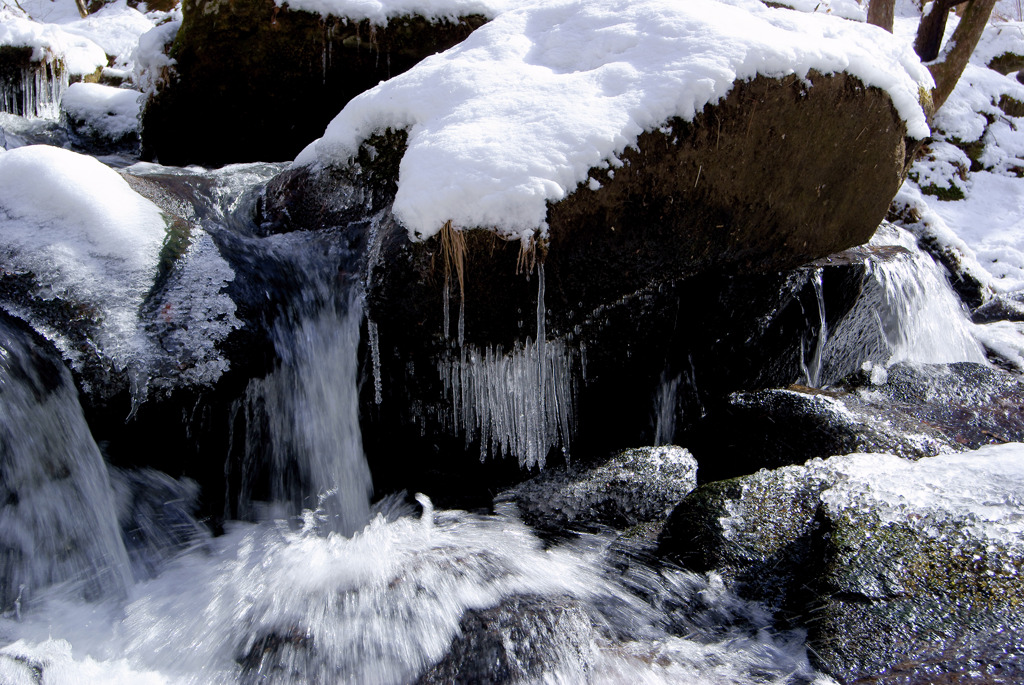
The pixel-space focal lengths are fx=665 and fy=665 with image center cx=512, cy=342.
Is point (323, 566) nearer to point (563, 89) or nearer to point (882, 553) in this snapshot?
point (882, 553)

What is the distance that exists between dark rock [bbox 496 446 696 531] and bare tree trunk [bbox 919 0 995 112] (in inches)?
250

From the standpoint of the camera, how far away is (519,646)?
83.4 inches

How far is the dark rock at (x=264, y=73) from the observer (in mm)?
4961

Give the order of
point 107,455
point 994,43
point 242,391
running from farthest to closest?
point 994,43 < point 242,391 < point 107,455

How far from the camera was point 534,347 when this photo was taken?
309 centimetres

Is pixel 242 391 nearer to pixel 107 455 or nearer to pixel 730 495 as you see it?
pixel 107 455

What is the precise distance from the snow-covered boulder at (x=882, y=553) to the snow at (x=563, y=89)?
1.41 meters

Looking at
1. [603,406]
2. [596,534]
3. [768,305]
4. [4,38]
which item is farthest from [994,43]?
[4,38]

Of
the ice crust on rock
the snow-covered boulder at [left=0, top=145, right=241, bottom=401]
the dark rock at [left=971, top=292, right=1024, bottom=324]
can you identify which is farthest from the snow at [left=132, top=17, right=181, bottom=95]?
the dark rock at [left=971, top=292, right=1024, bottom=324]

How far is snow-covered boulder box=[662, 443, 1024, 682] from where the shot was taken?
1873 millimetres

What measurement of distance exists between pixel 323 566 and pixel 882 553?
209 cm

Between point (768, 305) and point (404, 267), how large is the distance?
2.21 meters

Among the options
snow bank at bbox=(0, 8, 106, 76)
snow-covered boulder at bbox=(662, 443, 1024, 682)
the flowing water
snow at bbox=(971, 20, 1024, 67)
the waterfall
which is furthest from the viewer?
snow at bbox=(971, 20, 1024, 67)

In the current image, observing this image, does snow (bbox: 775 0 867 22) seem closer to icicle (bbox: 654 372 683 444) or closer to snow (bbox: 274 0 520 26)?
snow (bbox: 274 0 520 26)
